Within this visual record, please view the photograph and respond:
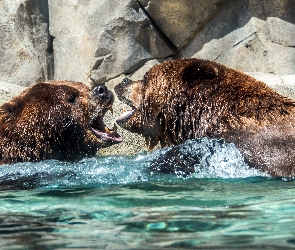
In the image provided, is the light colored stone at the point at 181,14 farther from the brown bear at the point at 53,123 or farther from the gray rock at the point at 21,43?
the brown bear at the point at 53,123

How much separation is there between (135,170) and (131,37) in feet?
19.6

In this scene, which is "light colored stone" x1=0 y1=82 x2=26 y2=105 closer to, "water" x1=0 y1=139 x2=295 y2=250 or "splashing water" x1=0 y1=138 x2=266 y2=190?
"water" x1=0 y1=139 x2=295 y2=250

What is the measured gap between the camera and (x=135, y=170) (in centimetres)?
609

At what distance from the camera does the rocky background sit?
11.4 m

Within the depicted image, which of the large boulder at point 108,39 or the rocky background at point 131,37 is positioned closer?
the rocky background at point 131,37

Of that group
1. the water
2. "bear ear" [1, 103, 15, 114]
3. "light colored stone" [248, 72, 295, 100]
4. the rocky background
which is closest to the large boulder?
the rocky background

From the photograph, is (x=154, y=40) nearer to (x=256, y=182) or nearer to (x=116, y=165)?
(x=116, y=165)

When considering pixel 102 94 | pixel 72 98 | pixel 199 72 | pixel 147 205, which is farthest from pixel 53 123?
pixel 147 205

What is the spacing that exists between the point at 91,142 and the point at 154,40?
17.2 feet

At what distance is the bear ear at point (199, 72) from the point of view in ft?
21.0

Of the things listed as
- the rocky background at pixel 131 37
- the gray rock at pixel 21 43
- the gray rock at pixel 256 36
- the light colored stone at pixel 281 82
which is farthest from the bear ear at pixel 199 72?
the gray rock at pixel 21 43

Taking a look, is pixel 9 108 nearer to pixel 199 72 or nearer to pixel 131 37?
pixel 199 72

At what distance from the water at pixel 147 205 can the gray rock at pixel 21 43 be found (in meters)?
6.00

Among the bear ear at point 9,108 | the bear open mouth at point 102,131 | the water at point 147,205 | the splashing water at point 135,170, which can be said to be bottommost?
the water at point 147,205
